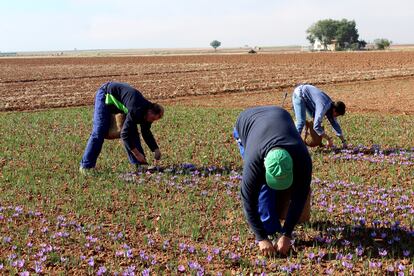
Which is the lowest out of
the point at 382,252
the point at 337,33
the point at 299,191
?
the point at 382,252

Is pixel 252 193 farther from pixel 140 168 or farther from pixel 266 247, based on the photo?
pixel 140 168

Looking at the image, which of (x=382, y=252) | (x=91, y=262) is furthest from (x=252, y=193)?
(x=91, y=262)

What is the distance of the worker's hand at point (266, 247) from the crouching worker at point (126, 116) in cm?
317

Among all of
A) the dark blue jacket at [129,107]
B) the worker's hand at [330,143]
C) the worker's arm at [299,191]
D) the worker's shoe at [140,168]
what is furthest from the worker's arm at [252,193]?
the worker's hand at [330,143]

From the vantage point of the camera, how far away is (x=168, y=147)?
10.6 metres

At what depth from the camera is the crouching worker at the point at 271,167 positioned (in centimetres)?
405

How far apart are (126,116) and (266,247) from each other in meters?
3.83

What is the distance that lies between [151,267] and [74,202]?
253 centimetres

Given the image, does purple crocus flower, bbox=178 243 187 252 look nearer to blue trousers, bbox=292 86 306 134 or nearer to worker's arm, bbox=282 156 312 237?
worker's arm, bbox=282 156 312 237

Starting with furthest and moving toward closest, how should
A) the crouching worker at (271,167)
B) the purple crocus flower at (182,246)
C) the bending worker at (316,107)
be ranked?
the bending worker at (316,107) → the purple crocus flower at (182,246) → the crouching worker at (271,167)

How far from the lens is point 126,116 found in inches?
→ 303

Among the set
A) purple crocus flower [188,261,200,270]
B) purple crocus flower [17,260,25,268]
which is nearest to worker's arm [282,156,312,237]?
purple crocus flower [188,261,200,270]

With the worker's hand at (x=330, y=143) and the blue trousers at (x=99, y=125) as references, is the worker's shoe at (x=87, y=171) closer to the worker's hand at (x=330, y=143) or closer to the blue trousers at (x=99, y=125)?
the blue trousers at (x=99, y=125)

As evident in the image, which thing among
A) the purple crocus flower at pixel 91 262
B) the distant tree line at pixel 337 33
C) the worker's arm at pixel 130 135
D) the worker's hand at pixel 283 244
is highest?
the distant tree line at pixel 337 33
